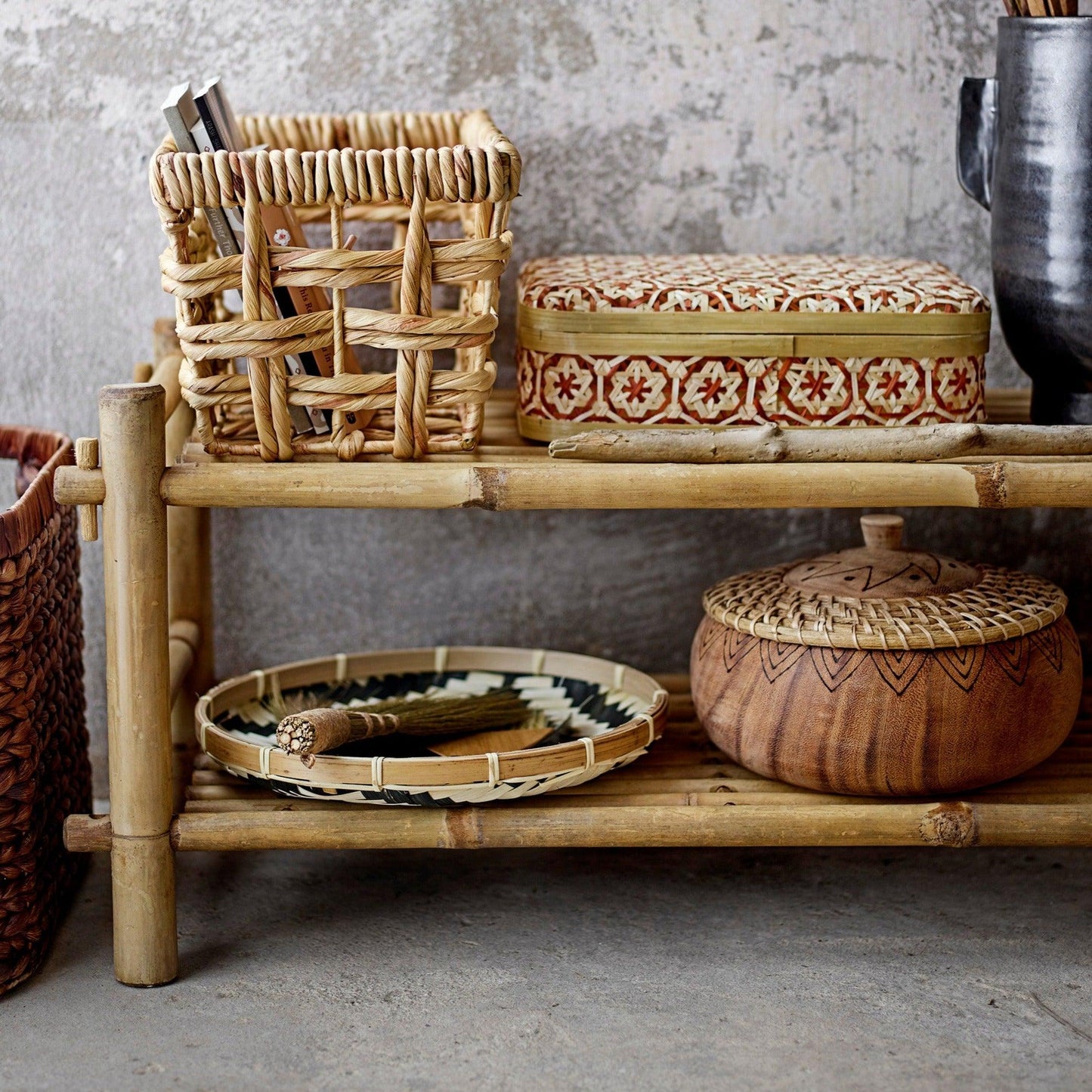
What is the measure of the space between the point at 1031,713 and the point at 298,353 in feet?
2.00

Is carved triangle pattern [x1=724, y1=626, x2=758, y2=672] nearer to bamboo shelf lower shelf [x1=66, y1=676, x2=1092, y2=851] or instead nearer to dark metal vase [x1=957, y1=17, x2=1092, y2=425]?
bamboo shelf lower shelf [x1=66, y1=676, x2=1092, y2=851]

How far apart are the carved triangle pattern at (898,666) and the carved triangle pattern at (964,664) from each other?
0.02m

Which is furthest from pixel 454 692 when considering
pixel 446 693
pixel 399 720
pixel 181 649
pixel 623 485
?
pixel 623 485

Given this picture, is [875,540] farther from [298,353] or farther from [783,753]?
[298,353]

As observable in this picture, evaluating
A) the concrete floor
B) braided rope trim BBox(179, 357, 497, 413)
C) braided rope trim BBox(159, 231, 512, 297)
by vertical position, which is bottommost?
the concrete floor

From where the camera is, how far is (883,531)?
1.11 m

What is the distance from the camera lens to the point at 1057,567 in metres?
1.40

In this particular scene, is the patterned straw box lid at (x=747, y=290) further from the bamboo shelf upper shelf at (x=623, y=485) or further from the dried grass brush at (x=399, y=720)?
the dried grass brush at (x=399, y=720)

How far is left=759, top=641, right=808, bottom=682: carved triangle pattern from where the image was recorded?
1.03 metres

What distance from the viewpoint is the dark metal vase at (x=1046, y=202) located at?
977 millimetres

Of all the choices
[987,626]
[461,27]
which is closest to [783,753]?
[987,626]

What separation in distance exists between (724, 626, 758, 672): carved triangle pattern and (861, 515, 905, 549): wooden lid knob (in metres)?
0.14

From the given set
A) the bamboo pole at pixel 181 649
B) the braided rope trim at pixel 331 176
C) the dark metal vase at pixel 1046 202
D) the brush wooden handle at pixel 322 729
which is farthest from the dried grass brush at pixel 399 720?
the dark metal vase at pixel 1046 202

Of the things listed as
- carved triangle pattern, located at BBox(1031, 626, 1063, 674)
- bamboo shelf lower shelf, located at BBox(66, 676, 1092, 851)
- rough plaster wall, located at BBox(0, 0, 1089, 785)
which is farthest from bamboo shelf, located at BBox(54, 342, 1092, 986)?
rough plaster wall, located at BBox(0, 0, 1089, 785)
